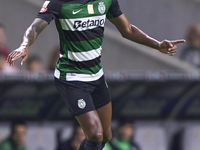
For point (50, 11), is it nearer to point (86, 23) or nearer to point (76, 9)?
point (76, 9)

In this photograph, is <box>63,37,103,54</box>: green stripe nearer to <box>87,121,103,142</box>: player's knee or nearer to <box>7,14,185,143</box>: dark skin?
<box>7,14,185,143</box>: dark skin

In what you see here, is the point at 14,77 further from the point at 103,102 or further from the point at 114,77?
the point at 103,102

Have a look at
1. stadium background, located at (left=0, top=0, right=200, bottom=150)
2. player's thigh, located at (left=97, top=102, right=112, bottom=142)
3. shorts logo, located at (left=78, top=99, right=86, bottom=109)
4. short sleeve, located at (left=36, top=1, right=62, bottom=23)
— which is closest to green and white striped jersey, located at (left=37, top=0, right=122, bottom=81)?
short sleeve, located at (left=36, top=1, right=62, bottom=23)

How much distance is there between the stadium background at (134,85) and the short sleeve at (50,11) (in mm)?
2820

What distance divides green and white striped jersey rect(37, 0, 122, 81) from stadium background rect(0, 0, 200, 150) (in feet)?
8.36

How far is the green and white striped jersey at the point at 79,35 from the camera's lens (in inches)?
217

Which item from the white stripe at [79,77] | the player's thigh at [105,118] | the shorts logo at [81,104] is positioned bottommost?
the player's thigh at [105,118]

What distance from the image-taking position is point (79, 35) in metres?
Result: 5.62

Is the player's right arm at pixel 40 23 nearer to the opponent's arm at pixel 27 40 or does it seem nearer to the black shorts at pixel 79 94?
the opponent's arm at pixel 27 40

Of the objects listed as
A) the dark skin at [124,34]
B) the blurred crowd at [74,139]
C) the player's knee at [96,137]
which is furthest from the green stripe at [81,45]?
the blurred crowd at [74,139]

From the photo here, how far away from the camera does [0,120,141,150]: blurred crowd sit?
333 inches

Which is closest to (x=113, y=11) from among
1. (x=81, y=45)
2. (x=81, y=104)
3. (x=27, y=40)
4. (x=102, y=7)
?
(x=102, y=7)

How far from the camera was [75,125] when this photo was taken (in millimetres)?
8945

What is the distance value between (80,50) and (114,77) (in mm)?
2918
